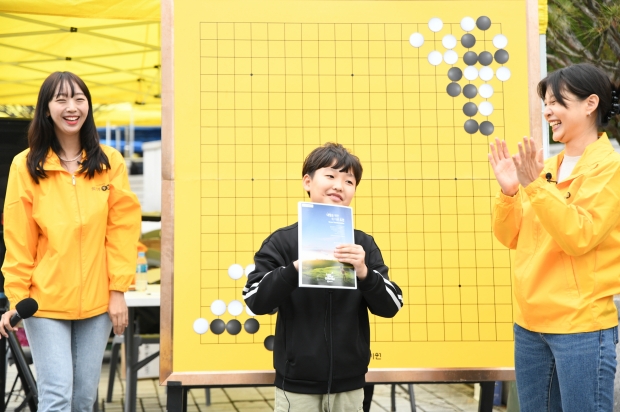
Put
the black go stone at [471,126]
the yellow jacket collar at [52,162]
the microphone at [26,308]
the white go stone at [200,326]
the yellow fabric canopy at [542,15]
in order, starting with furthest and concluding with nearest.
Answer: the yellow fabric canopy at [542,15] < the black go stone at [471,126] < the white go stone at [200,326] < the yellow jacket collar at [52,162] < the microphone at [26,308]

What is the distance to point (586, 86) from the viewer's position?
2389 millimetres

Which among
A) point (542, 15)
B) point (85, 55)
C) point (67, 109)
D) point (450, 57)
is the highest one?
point (85, 55)

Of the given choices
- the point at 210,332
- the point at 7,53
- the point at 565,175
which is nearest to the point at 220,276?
the point at 210,332

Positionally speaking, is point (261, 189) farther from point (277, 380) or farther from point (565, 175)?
point (565, 175)

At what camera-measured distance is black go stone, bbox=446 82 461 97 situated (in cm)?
320

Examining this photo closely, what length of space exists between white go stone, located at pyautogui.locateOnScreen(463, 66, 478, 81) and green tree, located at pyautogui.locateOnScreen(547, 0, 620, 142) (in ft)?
3.37

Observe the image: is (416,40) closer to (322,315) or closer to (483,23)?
(483,23)

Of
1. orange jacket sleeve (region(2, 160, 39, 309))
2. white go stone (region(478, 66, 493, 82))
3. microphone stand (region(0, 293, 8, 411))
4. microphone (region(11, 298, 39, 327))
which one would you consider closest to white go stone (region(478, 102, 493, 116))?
white go stone (region(478, 66, 493, 82))

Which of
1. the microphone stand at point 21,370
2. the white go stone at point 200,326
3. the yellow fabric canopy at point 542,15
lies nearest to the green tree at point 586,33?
the yellow fabric canopy at point 542,15

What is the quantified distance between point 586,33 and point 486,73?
1.35 m

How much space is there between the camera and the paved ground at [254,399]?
5.25 metres

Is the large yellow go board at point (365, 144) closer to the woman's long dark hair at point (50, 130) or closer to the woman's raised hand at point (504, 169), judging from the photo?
the woman's long dark hair at point (50, 130)

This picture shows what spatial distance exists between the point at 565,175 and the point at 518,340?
59cm

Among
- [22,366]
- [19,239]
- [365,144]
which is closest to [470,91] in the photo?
[365,144]
